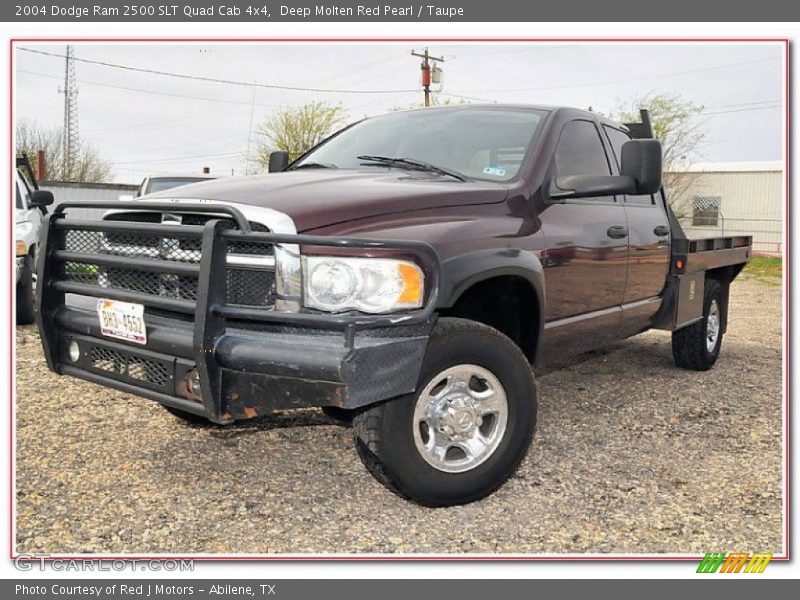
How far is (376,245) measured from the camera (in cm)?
277

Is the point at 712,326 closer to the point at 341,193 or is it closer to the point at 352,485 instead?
the point at 352,485

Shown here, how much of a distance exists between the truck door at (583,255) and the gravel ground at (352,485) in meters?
0.66

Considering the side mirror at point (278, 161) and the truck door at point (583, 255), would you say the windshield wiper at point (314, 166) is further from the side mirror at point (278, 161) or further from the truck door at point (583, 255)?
the truck door at point (583, 255)

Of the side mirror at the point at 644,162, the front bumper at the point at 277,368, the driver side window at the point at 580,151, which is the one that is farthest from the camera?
the driver side window at the point at 580,151

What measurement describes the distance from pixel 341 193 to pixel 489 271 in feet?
2.41

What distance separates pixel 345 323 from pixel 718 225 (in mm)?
29843

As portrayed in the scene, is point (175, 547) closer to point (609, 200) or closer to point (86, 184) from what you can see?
point (609, 200)

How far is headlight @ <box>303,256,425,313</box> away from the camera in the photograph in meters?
2.85

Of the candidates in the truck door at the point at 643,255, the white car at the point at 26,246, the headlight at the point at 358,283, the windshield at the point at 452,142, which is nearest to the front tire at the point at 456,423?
the headlight at the point at 358,283

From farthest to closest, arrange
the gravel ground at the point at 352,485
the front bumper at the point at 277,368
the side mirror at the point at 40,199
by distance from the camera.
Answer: the side mirror at the point at 40,199, the gravel ground at the point at 352,485, the front bumper at the point at 277,368

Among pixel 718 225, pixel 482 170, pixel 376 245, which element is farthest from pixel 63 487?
pixel 718 225

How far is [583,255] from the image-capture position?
422 cm

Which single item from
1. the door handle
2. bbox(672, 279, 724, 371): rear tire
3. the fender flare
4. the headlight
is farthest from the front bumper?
bbox(672, 279, 724, 371): rear tire

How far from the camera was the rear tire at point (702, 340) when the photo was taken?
6.27 metres
